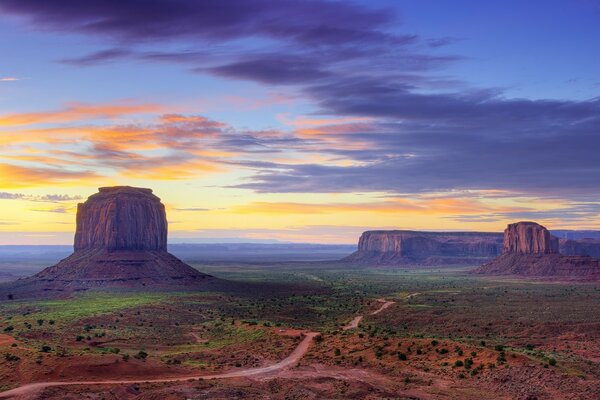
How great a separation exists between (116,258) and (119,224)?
14202 millimetres

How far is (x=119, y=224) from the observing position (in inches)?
7407

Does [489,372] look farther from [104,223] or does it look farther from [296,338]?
[104,223]

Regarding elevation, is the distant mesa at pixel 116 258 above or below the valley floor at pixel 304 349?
above

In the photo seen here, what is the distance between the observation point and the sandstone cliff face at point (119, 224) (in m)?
187

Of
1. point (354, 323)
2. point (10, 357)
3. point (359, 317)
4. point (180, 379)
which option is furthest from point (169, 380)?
point (359, 317)

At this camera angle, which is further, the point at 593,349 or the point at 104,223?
the point at 104,223

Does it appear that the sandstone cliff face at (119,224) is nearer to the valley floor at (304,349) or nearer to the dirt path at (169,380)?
the valley floor at (304,349)

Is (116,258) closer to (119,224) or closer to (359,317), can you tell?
(119,224)

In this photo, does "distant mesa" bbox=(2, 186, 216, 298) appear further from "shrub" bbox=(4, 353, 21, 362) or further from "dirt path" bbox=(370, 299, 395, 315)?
"shrub" bbox=(4, 353, 21, 362)

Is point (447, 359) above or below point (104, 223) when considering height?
below

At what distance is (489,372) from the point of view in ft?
178

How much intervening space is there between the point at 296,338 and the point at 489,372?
1089 inches

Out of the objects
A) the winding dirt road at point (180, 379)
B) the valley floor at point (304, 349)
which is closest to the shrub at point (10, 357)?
the valley floor at point (304, 349)

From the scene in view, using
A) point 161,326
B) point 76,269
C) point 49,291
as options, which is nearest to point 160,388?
point 161,326
